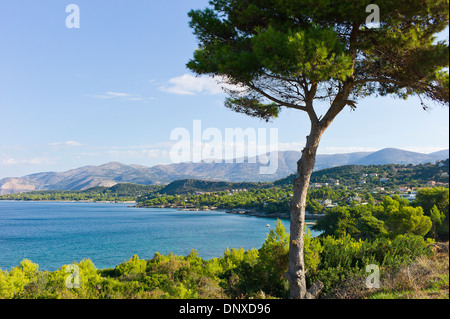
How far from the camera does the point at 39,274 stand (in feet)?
26.7

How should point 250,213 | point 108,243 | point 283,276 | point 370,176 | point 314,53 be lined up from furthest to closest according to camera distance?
point 370,176
point 250,213
point 108,243
point 283,276
point 314,53

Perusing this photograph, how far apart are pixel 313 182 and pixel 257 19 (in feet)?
277

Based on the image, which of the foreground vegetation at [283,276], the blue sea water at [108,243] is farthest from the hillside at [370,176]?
the foreground vegetation at [283,276]

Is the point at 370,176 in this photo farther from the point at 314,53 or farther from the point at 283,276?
the point at 314,53

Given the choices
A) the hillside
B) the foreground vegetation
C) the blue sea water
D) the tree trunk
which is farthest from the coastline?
the tree trunk

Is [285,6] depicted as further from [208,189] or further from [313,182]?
[208,189]

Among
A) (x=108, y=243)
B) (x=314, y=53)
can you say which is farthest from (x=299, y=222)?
(x=108, y=243)

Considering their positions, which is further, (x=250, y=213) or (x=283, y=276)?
(x=250, y=213)

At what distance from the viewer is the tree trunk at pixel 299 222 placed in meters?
5.22

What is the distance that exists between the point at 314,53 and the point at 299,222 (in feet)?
8.83

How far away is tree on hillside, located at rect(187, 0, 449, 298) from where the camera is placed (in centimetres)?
453

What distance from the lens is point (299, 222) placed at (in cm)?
528

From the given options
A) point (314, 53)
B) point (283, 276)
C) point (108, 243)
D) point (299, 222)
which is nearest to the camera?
point (314, 53)
